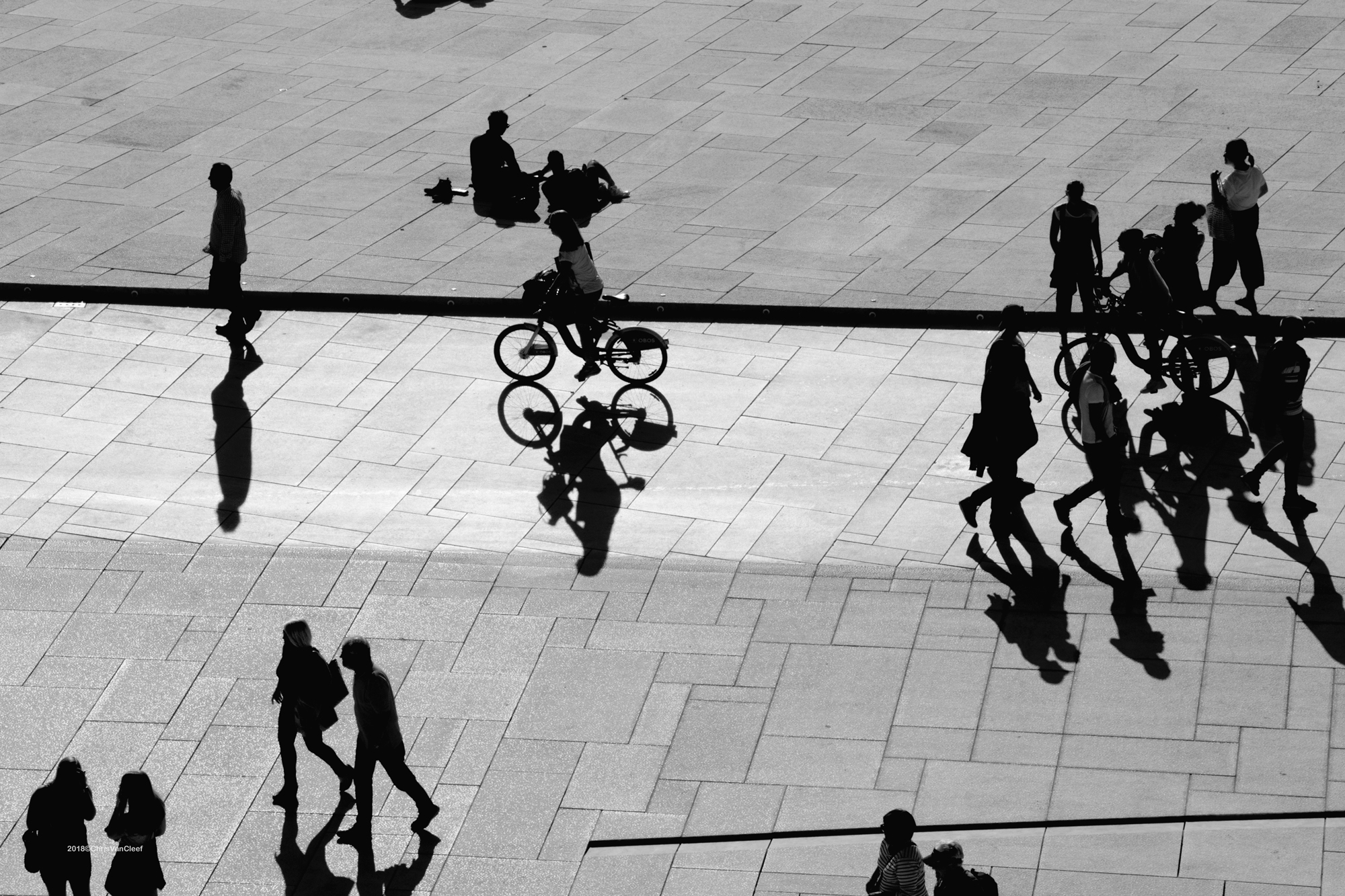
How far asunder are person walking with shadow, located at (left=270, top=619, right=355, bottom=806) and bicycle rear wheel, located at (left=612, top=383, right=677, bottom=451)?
4458 mm

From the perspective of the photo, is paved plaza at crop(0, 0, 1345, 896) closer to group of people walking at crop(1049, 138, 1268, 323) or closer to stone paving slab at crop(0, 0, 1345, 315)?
stone paving slab at crop(0, 0, 1345, 315)

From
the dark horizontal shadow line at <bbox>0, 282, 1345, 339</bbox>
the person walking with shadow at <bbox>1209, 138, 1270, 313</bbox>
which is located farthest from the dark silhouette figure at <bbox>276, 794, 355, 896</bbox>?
the person walking with shadow at <bbox>1209, 138, 1270, 313</bbox>

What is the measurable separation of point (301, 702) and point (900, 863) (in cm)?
349

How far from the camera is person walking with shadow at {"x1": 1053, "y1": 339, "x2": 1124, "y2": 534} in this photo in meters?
11.5

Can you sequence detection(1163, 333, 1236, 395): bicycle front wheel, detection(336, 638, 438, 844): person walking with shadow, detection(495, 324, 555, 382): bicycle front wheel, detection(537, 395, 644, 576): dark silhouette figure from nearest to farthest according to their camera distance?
detection(336, 638, 438, 844): person walking with shadow → detection(537, 395, 644, 576): dark silhouette figure → detection(1163, 333, 1236, 395): bicycle front wheel → detection(495, 324, 555, 382): bicycle front wheel

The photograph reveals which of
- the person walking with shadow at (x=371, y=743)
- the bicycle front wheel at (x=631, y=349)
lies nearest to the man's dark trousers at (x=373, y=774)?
the person walking with shadow at (x=371, y=743)

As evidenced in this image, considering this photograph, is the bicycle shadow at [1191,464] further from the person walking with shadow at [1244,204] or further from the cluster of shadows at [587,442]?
the cluster of shadows at [587,442]

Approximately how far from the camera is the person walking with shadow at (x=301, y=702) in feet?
30.8

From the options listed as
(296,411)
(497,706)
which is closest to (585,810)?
(497,706)

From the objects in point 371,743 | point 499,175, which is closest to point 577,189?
point 499,175

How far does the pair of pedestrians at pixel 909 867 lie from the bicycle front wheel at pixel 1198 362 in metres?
6.64

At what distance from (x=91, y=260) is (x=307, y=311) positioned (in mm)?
2448

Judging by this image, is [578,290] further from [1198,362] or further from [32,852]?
[32,852]

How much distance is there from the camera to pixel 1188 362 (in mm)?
13406
